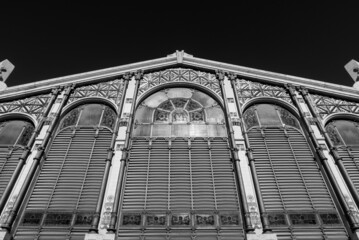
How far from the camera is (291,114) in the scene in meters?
15.8

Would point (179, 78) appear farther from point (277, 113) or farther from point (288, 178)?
point (288, 178)

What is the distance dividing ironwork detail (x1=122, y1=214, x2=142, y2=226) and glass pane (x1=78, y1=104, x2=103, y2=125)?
218 inches

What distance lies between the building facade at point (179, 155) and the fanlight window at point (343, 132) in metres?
0.05

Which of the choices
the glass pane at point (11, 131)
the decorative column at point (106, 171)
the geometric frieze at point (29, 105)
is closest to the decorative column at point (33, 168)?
the geometric frieze at point (29, 105)

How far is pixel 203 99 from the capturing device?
16531 millimetres

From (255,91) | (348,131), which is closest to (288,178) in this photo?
(348,131)

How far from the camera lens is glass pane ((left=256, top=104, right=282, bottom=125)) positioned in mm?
15305

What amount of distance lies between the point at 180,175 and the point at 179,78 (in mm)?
6689

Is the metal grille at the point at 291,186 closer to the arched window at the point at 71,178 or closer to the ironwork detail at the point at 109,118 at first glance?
the ironwork detail at the point at 109,118

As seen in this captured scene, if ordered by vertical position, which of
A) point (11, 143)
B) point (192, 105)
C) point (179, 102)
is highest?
point (179, 102)

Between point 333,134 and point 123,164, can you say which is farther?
point 333,134

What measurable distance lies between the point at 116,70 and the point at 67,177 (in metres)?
7.31

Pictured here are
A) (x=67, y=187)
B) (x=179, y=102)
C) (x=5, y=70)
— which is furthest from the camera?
(x=5, y=70)

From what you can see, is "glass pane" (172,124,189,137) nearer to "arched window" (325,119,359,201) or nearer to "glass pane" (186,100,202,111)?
"glass pane" (186,100,202,111)
